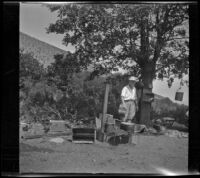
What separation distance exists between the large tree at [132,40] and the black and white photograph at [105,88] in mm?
19

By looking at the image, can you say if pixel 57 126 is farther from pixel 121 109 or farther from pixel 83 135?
pixel 121 109

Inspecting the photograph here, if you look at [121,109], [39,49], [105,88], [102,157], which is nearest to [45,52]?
[39,49]

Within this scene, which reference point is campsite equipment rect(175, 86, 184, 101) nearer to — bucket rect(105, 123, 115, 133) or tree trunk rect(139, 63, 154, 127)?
tree trunk rect(139, 63, 154, 127)

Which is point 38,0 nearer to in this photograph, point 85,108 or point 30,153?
point 85,108

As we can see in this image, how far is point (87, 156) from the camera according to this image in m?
7.42

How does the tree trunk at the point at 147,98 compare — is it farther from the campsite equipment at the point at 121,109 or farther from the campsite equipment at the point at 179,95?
the campsite equipment at the point at 179,95

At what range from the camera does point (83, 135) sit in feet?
24.8

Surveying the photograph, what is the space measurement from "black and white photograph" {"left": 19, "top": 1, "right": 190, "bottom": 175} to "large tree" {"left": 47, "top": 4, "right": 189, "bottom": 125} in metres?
0.02

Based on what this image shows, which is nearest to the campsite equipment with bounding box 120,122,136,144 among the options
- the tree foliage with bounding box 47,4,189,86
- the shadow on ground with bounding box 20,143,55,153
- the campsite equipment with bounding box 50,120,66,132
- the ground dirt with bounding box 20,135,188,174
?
the ground dirt with bounding box 20,135,188,174

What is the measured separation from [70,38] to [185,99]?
8.28 feet

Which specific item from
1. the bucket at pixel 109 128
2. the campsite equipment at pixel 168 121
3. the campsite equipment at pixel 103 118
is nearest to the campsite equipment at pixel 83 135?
the campsite equipment at pixel 103 118

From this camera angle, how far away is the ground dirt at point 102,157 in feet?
24.1

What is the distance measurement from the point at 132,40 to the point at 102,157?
2.36 meters
